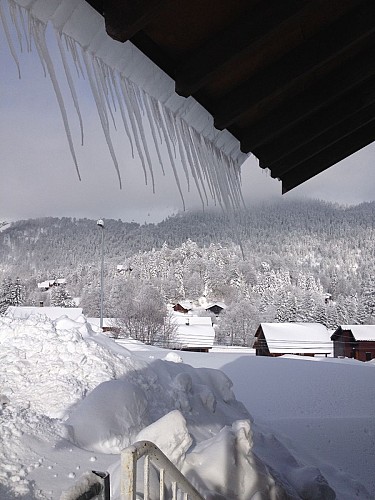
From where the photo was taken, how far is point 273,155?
3.02m

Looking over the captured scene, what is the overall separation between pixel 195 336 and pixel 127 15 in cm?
3738

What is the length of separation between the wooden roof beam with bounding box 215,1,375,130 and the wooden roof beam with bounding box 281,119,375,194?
52.7 inches

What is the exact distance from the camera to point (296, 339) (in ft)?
112

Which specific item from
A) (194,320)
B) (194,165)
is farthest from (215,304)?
(194,165)

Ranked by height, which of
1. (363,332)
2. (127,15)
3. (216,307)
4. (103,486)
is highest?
(216,307)

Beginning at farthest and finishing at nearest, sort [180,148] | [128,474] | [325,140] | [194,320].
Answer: [194,320] < [325,140] < [180,148] < [128,474]

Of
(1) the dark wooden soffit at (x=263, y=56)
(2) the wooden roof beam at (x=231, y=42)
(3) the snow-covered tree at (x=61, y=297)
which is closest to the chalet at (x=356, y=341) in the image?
(3) the snow-covered tree at (x=61, y=297)

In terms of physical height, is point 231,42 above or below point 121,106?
above

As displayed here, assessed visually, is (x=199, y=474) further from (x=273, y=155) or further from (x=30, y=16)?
(x=30, y=16)

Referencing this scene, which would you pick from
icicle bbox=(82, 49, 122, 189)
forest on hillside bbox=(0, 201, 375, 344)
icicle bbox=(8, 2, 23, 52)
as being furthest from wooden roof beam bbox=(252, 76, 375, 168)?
forest on hillside bbox=(0, 201, 375, 344)

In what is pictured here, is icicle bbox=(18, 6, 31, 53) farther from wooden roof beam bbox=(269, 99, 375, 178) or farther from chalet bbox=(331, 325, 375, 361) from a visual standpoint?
chalet bbox=(331, 325, 375, 361)

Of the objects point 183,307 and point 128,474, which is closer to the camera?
point 128,474

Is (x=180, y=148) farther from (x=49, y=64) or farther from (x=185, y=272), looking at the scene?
(x=185, y=272)

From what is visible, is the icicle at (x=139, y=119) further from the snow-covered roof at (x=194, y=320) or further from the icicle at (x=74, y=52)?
the snow-covered roof at (x=194, y=320)
